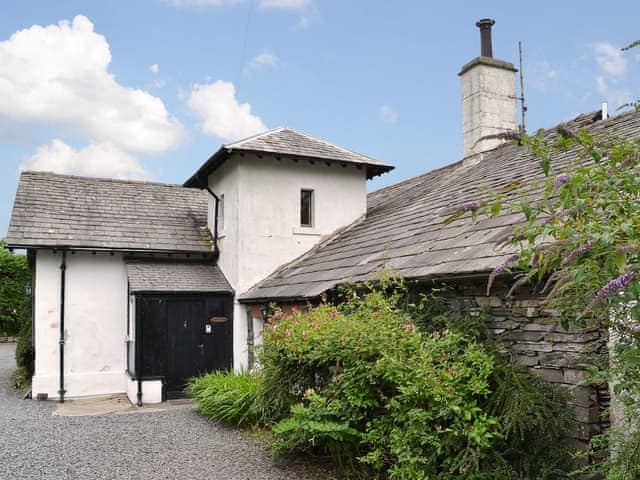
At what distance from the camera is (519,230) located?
3404mm

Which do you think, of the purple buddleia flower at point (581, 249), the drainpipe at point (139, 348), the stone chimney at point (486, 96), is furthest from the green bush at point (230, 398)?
the stone chimney at point (486, 96)

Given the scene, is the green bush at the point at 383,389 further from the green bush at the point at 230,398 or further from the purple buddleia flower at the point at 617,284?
the purple buddleia flower at the point at 617,284

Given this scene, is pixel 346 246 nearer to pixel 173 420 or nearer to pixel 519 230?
pixel 173 420

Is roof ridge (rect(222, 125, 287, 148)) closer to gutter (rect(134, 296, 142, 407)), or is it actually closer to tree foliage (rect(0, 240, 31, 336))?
gutter (rect(134, 296, 142, 407))

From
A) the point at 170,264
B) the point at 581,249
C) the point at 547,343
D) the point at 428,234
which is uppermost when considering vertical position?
the point at 428,234

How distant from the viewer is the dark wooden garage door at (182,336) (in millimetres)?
11766

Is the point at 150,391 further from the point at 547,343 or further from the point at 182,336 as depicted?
the point at 547,343

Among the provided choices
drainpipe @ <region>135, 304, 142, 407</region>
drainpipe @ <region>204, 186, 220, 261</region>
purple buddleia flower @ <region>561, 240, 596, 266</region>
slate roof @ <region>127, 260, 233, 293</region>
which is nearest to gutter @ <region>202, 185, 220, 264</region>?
drainpipe @ <region>204, 186, 220, 261</region>

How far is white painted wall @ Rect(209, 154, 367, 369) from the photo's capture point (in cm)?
1245

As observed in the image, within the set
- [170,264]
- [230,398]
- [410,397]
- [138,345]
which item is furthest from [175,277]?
[410,397]

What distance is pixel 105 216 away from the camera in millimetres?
13703

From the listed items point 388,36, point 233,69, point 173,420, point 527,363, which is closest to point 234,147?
point 233,69

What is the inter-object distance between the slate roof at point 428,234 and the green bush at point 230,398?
1.61 m

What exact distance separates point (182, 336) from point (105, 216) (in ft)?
12.4
